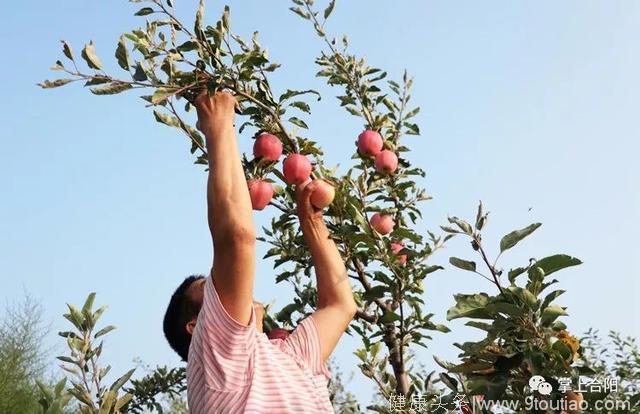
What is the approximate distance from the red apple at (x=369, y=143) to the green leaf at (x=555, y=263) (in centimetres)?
132

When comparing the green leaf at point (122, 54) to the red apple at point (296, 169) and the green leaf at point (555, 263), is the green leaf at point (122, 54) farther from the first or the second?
the green leaf at point (555, 263)

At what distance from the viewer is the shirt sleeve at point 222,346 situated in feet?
5.58

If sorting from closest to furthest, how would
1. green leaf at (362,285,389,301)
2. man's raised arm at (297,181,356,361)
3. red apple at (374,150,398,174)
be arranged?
man's raised arm at (297,181,356,361) → green leaf at (362,285,389,301) → red apple at (374,150,398,174)

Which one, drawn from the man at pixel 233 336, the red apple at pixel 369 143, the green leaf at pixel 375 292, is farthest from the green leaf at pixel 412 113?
the man at pixel 233 336

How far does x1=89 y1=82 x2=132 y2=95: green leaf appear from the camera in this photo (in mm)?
2150

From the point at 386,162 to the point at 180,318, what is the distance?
1.25 metres

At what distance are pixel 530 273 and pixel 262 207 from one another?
1111 millimetres

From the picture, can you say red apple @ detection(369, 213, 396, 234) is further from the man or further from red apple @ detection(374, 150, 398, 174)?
the man

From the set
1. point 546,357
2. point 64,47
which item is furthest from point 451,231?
point 64,47

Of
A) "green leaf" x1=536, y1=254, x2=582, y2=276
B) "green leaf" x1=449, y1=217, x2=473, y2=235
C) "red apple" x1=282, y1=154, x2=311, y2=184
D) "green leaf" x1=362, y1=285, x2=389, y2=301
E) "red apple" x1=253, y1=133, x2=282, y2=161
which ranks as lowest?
"green leaf" x1=536, y1=254, x2=582, y2=276

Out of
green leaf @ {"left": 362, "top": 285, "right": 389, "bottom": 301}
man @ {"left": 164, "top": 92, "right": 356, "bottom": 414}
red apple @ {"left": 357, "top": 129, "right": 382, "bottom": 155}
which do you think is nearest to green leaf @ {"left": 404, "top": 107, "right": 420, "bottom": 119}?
red apple @ {"left": 357, "top": 129, "right": 382, "bottom": 155}

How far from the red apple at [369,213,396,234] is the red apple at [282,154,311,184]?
1.53 feet

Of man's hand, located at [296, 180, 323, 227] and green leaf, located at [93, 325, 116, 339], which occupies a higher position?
man's hand, located at [296, 180, 323, 227]

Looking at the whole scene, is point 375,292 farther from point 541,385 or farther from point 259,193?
point 541,385
